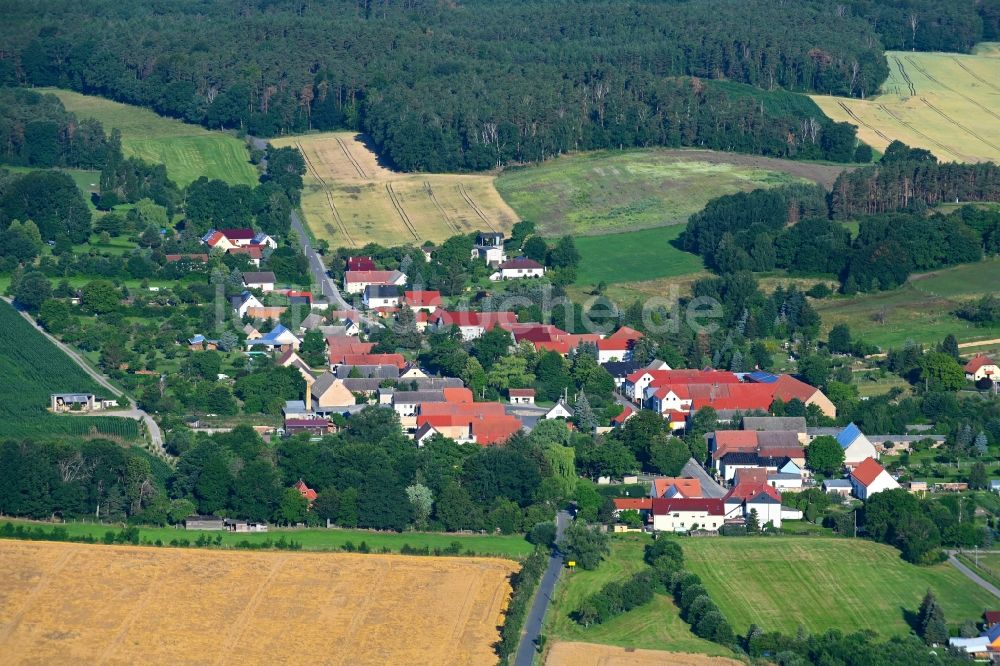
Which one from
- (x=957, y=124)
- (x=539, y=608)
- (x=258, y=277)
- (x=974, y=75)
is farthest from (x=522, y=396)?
(x=974, y=75)

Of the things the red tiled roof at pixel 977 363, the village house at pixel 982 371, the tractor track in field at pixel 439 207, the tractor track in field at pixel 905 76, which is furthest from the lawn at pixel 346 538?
the tractor track in field at pixel 905 76

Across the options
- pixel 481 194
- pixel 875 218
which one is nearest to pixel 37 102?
pixel 481 194

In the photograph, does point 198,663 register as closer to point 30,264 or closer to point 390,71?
point 30,264

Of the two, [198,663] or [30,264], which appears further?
[30,264]

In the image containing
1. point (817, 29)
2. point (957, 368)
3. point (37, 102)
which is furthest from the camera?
point (817, 29)

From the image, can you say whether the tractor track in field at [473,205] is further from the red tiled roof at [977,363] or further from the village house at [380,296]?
the red tiled roof at [977,363]

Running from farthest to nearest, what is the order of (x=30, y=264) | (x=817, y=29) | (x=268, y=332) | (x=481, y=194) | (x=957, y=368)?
(x=817, y=29) → (x=481, y=194) → (x=30, y=264) → (x=268, y=332) → (x=957, y=368)
